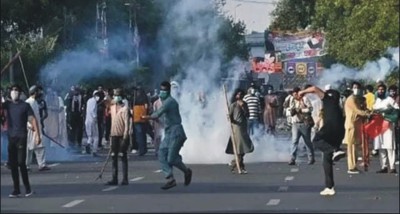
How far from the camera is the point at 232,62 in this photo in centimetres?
3819

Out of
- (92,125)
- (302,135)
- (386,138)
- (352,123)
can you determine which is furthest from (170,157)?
(92,125)

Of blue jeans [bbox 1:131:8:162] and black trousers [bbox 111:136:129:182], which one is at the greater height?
blue jeans [bbox 1:131:8:162]

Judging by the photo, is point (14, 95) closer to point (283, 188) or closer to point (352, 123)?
point (283, 188)

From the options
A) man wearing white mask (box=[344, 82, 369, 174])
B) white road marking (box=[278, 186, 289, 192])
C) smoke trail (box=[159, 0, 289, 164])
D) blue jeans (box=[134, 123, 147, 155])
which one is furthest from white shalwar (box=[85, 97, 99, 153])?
white road marking (box=[278, 186, 289, 192])

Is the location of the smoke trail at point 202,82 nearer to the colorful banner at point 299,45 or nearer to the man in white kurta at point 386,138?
the man in white kurta at point 386,138

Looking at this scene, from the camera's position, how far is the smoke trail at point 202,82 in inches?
1271

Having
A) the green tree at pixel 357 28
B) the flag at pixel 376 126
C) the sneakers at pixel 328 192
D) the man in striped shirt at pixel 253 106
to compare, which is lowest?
the sneakers at pixel 328 192

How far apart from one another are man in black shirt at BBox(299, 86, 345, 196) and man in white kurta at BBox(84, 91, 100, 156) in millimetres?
13471

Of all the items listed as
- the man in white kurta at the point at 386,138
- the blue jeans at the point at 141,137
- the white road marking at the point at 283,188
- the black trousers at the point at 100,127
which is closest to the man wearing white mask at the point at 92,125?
the blue jeans at the point at 141,137

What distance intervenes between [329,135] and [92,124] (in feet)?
46.2

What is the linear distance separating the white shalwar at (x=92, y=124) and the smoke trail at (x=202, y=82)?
95.1 inches

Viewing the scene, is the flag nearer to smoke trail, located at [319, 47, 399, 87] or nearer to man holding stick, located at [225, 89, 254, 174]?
smoke trail, located at [319, 47, 399, 87]

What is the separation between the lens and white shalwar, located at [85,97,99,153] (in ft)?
116

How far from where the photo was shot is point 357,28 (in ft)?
109
